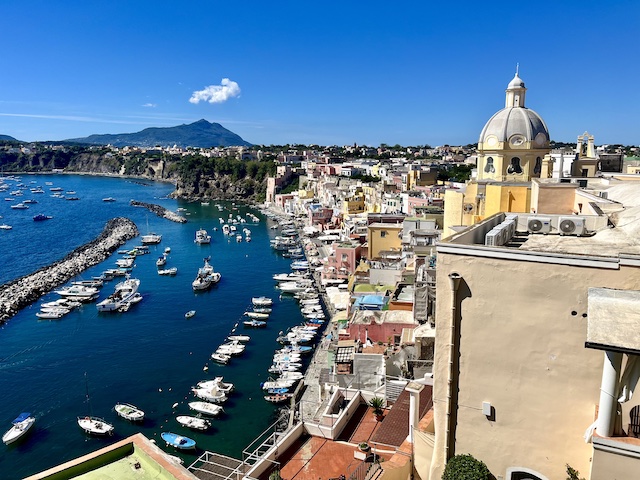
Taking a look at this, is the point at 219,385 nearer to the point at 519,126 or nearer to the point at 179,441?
the point at 179,441

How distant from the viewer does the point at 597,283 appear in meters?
4.99

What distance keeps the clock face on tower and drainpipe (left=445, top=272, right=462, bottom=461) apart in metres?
12.8

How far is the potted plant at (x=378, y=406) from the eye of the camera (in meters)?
10.3

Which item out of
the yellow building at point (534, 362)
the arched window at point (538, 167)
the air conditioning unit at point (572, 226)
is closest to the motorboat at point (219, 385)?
the yellow building at point (534, 362)

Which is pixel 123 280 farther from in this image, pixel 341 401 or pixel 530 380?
pixel 530 380

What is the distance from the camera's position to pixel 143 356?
73.8ft

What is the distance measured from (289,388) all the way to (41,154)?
154 meters

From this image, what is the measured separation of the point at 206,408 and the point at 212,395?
0.79m

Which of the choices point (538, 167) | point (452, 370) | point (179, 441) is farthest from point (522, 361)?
point (179, 441)

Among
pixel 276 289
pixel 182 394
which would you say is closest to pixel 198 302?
pixel 276 289

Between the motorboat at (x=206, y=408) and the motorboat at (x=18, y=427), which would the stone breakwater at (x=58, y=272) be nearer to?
the motorboat at (x=18, y=427)

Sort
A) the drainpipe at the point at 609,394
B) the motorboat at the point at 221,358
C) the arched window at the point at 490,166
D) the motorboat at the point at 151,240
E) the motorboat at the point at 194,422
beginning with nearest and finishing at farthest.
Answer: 1. the drainpipe at the point at 609,394
2. the motorboat at the point at 194,422
3. the arched window at the point at 490,166
4. the motorboat at the point at 221,358
5. the motorboat at the point at 151,240

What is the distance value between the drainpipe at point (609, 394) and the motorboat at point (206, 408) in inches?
600

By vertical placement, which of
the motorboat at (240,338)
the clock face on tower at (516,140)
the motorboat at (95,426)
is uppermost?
the clock face on tower at (516,140)
